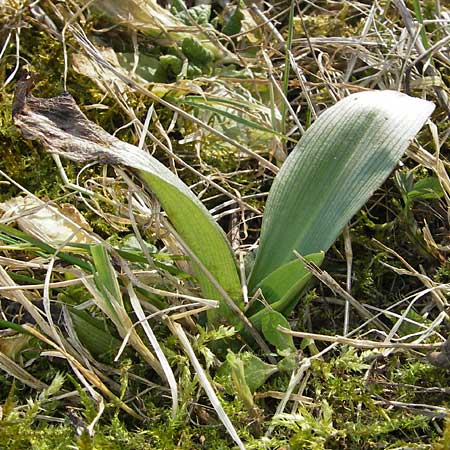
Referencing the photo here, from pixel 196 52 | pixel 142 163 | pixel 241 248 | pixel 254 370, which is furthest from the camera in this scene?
pixel 196 52

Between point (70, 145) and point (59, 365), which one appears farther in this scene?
point (59, 365)

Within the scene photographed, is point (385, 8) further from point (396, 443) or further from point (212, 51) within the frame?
point (396, 443)

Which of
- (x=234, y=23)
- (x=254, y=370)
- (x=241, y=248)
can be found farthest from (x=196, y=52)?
(x=254, y=370)

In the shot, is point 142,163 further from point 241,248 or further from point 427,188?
point 427,188

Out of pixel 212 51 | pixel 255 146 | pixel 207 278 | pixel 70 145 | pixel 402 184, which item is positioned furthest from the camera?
pixel 212 51

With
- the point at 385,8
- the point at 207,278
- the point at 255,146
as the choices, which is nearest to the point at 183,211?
the point at 207,278

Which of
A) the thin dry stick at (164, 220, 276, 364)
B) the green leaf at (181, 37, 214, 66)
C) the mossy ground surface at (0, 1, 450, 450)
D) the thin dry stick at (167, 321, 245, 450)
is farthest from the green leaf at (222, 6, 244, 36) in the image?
the thin dry stick at (167, 321, 245, 450)
